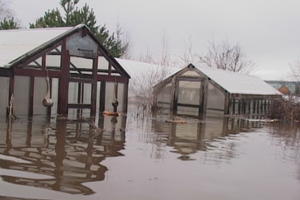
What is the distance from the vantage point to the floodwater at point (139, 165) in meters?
7.81

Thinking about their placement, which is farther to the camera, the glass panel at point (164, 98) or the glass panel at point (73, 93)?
the glass panel at point (164, 98)

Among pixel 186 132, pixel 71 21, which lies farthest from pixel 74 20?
pixel 186 132

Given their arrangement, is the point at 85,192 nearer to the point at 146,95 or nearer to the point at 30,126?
the point at 30,126

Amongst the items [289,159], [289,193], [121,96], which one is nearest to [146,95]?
[121,96]

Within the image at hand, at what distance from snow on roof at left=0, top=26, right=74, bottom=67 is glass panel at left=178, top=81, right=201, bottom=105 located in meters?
11.8

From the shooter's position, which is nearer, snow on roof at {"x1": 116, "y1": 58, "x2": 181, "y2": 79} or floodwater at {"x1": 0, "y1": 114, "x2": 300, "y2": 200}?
floodwater at {"x1": 0, "y1": 114, "x2": 300, "y2": 200}

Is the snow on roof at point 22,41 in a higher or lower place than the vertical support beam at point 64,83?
higher

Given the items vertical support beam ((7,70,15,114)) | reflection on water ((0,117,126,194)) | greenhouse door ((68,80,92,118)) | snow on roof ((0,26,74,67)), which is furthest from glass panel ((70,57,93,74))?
reflection on water ((0,117,126,194))

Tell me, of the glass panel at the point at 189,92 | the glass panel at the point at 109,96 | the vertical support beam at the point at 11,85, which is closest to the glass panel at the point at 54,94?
the vertical support beam at the point at 11,85

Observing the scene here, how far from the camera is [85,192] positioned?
7.51 metres

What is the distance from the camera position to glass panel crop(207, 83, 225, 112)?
2953 centimetres

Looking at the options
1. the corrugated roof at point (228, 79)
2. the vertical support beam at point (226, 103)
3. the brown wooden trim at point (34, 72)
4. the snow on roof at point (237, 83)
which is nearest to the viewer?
the brown wooden trim at point (34, 72)

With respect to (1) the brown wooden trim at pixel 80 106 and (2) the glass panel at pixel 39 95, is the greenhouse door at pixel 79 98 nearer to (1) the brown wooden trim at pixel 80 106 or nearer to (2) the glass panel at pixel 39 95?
(1) the brown wooden trim at pixel 80 106

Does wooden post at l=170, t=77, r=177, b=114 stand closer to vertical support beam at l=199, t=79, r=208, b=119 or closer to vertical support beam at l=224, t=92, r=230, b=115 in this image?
vertical support beam at l=199, t=79, r=208, b=119
